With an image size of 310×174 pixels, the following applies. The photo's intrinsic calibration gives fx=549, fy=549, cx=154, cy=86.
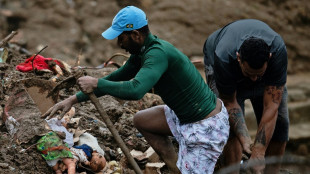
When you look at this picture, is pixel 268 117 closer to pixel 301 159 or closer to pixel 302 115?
pixel 301 159

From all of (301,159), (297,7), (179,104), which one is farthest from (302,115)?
(301,159)

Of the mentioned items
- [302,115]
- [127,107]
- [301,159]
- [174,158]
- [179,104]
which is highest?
[301,159]

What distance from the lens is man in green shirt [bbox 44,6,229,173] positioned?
377 cm

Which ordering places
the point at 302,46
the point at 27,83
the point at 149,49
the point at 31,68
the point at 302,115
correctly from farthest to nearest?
the point at 302,46 → the point at 302,115 → the point at 31,68 → the point at 27,83 → the point at 149,49

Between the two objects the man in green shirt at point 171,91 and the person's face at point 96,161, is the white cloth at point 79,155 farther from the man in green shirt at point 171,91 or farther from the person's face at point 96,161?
the man in green shirt at point 171,91

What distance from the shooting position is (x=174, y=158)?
4.52 metres

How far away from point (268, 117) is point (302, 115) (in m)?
6.63

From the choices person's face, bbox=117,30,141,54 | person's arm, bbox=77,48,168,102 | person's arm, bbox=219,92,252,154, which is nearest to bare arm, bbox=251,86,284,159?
person's arm, bbox=219,92,252,154

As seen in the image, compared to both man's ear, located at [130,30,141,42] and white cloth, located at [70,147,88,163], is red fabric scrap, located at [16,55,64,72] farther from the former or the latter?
man's ear, located at [130,30,141,42]

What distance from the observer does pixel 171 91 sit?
159 inches

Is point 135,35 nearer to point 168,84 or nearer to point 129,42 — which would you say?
point 129,42

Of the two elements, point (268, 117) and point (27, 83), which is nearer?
point (268, 117)

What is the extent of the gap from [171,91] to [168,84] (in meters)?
0.06

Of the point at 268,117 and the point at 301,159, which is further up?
the point at 301,159
